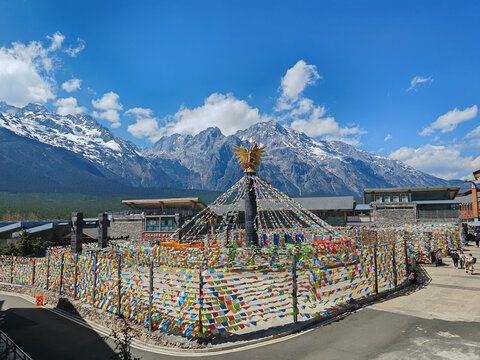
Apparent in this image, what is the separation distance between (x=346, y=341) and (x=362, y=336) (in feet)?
2.44

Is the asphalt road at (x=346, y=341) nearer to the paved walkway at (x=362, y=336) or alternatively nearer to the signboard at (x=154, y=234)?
the paved walkway at (x=362, y=336)

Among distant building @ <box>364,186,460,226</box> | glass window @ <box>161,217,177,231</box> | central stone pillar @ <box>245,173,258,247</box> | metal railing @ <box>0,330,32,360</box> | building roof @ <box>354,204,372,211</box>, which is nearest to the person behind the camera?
metal railing @ <box>0,330,32,360</box>

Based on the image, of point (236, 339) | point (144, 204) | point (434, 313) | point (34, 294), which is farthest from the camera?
point (144, 204)

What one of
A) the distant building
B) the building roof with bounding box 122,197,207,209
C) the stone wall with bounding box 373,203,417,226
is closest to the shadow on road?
the building roof with bounding box 122,197,207,209

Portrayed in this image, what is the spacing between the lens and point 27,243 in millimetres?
29734

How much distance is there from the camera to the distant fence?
9883 mm

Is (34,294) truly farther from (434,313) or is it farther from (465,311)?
(465,311)

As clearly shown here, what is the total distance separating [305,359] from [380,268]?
9.50 m

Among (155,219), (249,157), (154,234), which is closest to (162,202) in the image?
(155,219)


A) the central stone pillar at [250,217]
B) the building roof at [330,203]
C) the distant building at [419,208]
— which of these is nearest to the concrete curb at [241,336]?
the central stone pillar at [250,217]

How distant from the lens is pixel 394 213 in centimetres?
5572

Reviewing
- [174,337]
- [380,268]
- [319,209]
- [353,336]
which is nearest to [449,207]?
[319,209]

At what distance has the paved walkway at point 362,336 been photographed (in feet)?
27.8

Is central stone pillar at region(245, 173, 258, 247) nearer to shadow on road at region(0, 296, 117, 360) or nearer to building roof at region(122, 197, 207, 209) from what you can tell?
shadow on road at region(0, 296, 117, 360)
